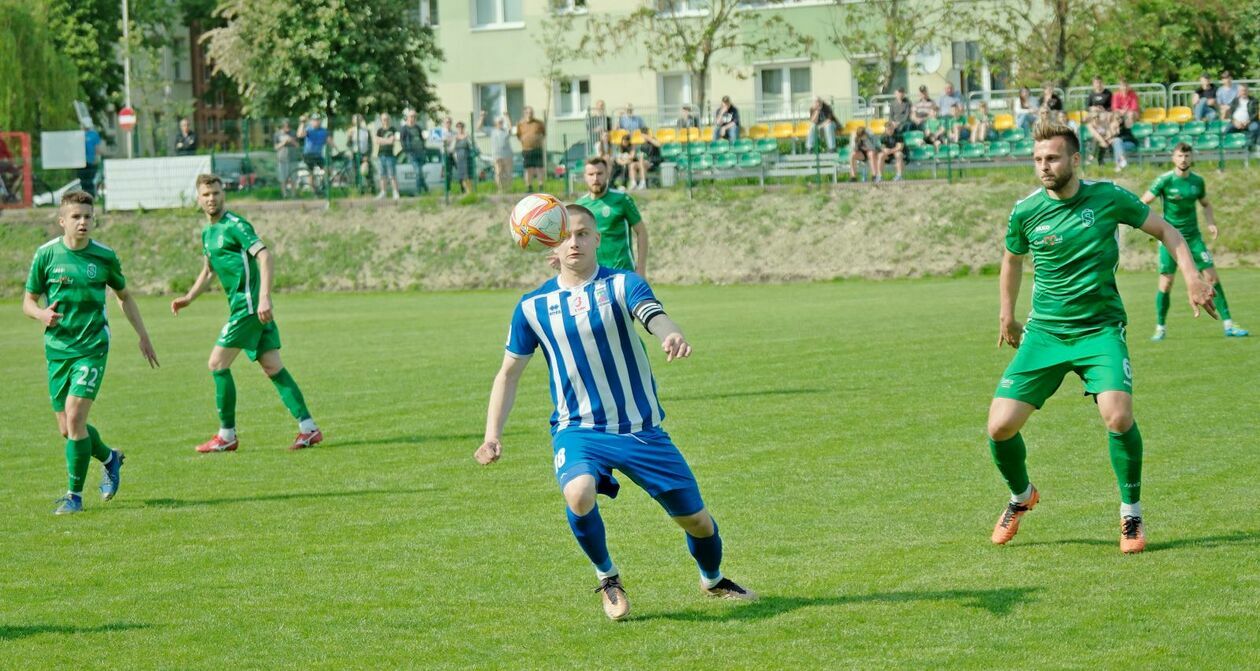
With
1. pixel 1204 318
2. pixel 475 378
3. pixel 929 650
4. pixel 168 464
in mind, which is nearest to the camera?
pixel 929 650

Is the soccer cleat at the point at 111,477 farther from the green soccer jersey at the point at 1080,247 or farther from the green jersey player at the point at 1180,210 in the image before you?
the green jersey player at the point at 1180,210

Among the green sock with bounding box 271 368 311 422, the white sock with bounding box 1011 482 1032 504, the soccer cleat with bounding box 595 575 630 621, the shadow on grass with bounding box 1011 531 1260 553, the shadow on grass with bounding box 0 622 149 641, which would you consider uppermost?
the green sock with bounding box 271 368 311 422

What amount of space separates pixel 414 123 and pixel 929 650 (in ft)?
99.7

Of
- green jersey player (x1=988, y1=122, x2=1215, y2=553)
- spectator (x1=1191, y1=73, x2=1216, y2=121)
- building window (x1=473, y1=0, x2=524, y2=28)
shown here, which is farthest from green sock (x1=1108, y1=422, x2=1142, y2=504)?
building window (x1=473, y1=0, x2=524, y2=28)

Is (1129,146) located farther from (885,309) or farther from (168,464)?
(168,464)

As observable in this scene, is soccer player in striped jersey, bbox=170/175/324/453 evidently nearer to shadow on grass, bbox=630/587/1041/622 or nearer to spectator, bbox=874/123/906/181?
shadow on grass, bbox=630/587/1041/622

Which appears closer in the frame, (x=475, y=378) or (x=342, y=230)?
(x=475, y=378)

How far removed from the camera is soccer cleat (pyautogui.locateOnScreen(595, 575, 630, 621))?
657cm

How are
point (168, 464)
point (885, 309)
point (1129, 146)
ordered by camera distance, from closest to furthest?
point (168, 464), point (885, 309), point (1129, 146)

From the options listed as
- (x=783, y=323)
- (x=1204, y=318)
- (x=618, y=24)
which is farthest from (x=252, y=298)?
(x=618, y=24)

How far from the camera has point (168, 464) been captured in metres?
11.8

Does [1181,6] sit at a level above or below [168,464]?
above

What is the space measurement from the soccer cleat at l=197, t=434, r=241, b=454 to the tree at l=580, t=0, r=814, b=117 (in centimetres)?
2996

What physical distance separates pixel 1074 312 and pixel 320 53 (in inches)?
1249
